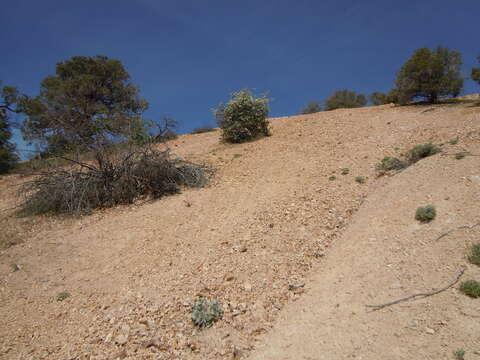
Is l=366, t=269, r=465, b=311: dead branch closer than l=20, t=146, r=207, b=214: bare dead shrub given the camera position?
Yes

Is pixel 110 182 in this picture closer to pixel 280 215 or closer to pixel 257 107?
pixel 280 215

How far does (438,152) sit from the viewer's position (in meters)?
5.62

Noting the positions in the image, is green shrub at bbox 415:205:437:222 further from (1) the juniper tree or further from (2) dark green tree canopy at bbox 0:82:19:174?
(2) dark green tree canopy at bbox 0:82:19:174

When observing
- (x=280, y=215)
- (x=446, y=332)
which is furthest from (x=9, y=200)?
(x=446, y=332)

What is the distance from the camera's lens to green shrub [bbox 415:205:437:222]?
3.71 meters

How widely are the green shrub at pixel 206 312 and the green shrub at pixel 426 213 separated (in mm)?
3265

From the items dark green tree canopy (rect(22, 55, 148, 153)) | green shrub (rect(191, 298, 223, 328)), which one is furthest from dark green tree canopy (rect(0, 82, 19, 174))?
green shrub (rect(191, 298, 223, 328))

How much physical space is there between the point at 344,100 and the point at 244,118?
11.3 metres

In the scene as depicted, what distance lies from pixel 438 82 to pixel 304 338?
14.4 m

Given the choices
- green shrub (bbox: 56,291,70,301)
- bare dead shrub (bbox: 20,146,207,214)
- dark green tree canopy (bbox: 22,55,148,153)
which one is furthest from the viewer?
dark green tree canopy (bbox: 22,55,148,153)

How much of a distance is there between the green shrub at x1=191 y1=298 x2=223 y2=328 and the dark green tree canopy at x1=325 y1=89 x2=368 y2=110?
17937mm

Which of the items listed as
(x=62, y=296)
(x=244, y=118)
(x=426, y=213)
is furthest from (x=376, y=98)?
(x=62, y=296)

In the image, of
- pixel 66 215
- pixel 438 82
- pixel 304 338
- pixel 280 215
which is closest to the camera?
pixel 304 338

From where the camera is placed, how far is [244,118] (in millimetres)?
10844
